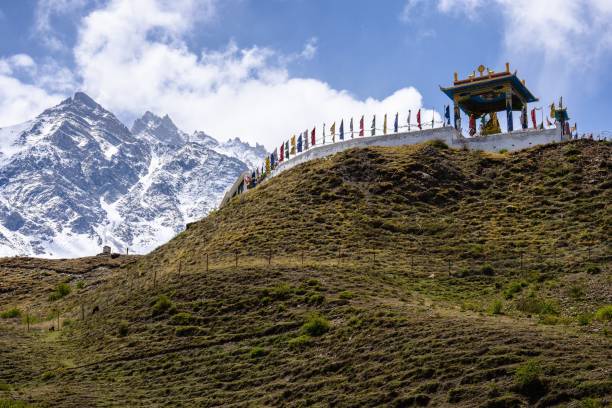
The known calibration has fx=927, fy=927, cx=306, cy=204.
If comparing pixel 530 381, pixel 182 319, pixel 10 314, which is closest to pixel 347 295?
→ pixel 182 319

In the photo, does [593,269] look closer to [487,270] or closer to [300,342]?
[487,270]

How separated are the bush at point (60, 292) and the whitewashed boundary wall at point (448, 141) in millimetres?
19354

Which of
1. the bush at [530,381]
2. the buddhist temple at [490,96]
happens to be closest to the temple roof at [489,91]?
the buddhist temple at [490,96]

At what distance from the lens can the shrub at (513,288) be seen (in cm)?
4291

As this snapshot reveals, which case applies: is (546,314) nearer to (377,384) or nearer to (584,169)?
(377,384)

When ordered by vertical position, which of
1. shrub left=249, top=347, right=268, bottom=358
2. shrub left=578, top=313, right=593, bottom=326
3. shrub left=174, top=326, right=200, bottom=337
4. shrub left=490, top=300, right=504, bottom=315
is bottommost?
shrub left=249, top=347, right=268, bottom=358

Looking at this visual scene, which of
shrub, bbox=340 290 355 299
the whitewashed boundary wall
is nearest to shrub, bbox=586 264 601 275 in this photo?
shrub, bbox=340 290 355 299

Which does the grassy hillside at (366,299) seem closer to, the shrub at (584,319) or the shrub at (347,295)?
the shrub at (584,319)

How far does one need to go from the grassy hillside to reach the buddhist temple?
21.3 ft

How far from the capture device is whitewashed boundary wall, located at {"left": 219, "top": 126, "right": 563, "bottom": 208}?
6662 centimetres

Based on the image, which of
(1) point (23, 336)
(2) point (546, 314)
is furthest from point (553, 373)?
(1) point (23, 336)

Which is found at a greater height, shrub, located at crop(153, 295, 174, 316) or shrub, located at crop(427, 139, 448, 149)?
shrub, located at crop(427, 139, 448, 149)

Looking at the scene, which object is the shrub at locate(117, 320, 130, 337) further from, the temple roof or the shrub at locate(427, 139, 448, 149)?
the temple roof

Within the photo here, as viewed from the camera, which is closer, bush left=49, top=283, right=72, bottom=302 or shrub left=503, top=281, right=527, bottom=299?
shrub left=503, top=281, right=527, bottom=299
